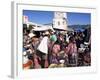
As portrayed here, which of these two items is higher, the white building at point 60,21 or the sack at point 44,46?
the white building at point 60,21

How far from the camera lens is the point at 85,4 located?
1784 millimetres

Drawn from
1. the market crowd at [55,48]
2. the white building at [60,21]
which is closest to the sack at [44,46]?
the market crowd at [55,48]

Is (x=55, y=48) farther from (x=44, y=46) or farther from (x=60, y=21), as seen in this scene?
(x=60, y=21)

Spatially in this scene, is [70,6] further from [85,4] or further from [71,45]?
[71,45]

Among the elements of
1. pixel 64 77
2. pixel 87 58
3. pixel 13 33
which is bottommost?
pixel 64 77

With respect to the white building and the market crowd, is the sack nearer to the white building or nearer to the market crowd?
the market crowd

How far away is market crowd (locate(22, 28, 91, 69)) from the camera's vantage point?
5.29ft

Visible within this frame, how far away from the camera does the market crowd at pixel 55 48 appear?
161 cm

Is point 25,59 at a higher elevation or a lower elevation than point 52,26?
lower

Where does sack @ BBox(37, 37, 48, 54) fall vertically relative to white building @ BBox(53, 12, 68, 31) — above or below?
below

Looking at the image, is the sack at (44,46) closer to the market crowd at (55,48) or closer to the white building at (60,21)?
the market crowd at (55,48)

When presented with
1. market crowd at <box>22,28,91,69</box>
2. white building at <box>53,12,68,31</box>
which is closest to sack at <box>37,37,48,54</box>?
market crowd at <box>22,28,91,69</box>
